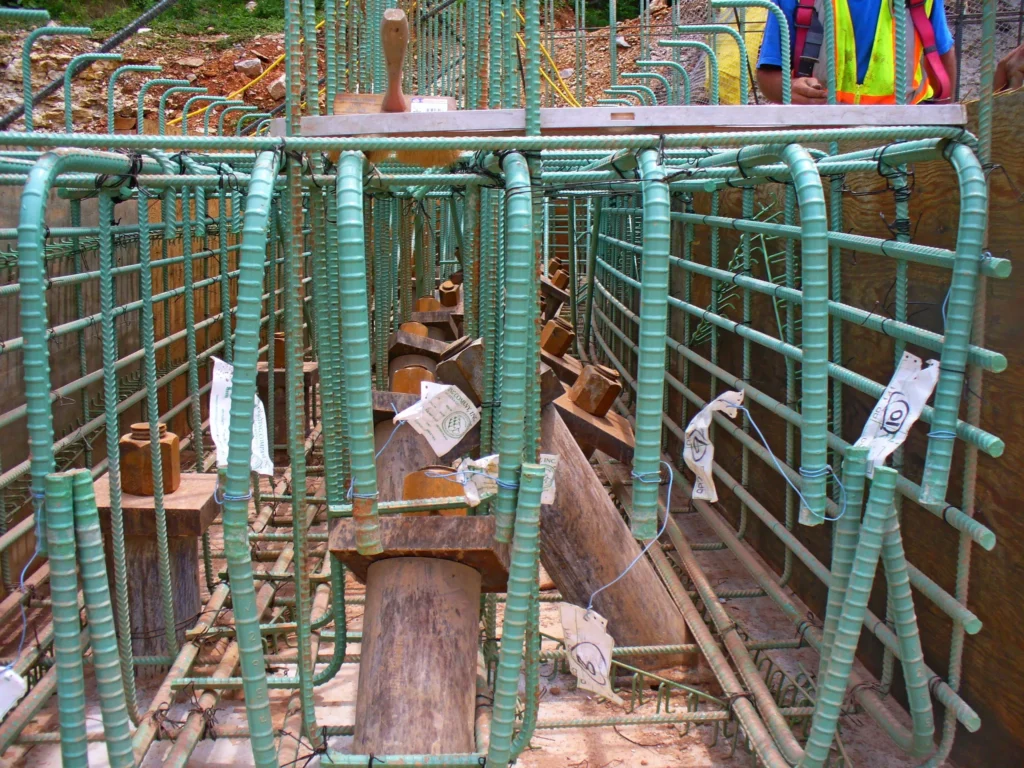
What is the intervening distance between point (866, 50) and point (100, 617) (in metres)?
3.83

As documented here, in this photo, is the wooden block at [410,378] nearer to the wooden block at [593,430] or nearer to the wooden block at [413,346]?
the wooden block at [593,430]

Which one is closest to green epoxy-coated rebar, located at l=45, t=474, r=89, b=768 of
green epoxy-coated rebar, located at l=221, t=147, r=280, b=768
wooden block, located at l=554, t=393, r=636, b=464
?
green epoxy-coated rebar, located at l=221, t=147, r=280, b=768

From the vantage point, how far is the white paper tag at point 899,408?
2.10 m

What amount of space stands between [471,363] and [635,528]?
74.6 inches

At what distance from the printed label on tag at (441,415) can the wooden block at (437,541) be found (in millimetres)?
331

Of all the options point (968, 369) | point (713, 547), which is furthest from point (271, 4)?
point (968, 369)

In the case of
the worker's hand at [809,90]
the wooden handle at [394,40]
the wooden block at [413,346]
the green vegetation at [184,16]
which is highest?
the green vegetation at [184,16]

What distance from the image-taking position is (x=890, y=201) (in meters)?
3.34

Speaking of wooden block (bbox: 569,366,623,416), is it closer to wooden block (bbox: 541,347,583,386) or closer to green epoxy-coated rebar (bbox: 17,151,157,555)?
wooden block (bbox: 541,347,583,386)

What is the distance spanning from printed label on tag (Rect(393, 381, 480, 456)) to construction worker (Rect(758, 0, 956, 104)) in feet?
8.90

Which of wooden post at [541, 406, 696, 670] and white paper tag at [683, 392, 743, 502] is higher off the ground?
white paper tag at [683, 392, 743, 502]

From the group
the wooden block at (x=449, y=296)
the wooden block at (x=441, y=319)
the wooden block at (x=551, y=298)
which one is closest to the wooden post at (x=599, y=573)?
the wooden block at (x=441, y=319)

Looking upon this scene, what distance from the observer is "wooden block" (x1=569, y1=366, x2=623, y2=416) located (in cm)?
441

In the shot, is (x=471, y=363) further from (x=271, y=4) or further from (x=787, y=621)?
(x=271, y=4)
